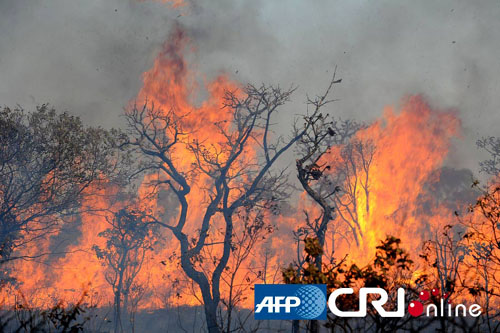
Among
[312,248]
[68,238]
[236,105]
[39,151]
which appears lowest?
[312,248]

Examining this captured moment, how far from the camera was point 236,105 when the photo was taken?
95.5ft

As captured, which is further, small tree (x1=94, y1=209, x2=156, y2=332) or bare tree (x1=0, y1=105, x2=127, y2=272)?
small tree (x1=94, y1=209, x2=156, y2=332)

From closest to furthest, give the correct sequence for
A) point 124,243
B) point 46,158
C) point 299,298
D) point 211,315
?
point 299,298, point 211,315, point 46,158, point 124,243

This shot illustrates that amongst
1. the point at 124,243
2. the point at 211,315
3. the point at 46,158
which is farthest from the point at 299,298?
the point at 124,243

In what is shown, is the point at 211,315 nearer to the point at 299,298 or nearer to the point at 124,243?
the point at 299,298

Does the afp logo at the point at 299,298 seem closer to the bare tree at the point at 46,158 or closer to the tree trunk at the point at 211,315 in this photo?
the tree trunk at the point at 211,315

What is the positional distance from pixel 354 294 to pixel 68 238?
5004 centimetres

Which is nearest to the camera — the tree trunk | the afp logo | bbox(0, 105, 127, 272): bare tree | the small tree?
the afp logo

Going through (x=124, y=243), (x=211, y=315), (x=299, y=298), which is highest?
(x=124, y=243)

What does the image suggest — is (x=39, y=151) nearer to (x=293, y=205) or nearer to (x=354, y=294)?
(x=354, y=294)

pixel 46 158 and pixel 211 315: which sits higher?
pixel 46 158

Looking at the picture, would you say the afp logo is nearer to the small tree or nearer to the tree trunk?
→ the tree trunk

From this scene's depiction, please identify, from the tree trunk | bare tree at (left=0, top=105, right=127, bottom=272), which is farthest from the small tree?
the tree trunk

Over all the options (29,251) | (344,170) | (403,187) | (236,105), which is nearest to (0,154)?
(236,105)
